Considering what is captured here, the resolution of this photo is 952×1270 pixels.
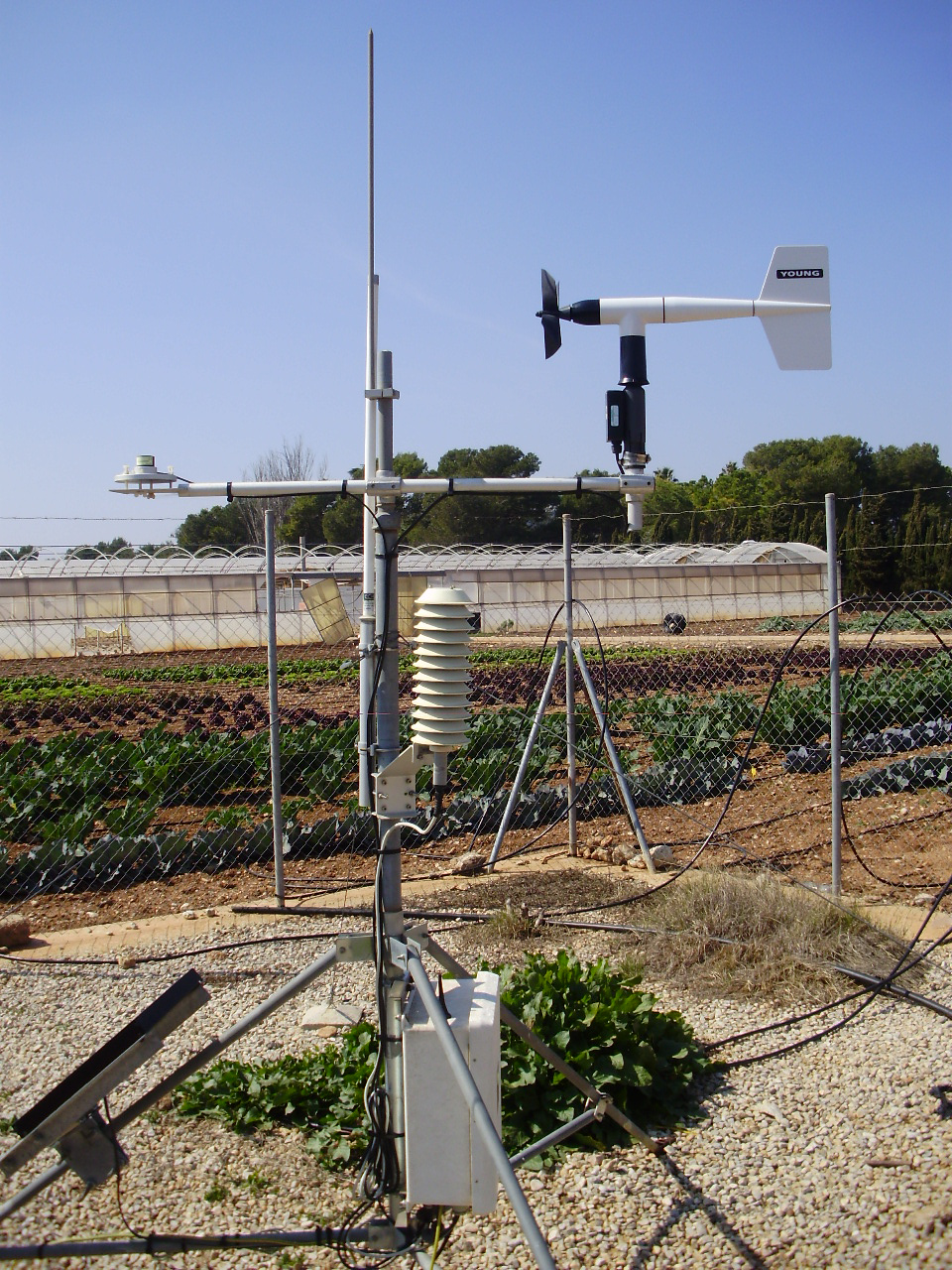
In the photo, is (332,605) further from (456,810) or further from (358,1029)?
(358,1029)

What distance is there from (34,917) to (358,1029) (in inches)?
139

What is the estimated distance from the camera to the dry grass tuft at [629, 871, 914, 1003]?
4737 millimetres

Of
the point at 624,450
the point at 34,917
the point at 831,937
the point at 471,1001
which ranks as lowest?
the point at 34,917

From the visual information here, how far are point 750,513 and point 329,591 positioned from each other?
107ft

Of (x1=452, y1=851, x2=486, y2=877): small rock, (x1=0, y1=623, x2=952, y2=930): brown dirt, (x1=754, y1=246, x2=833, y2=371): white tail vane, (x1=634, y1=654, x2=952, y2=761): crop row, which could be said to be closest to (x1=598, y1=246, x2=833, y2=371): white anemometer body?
(x1=754, y1=246, x2=833, y2=371): white tail vane

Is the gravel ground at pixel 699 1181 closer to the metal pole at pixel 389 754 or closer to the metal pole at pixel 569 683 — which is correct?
the metal pole at pixel 389 754

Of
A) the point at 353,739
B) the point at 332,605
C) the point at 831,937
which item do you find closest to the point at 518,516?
the point at 332,605

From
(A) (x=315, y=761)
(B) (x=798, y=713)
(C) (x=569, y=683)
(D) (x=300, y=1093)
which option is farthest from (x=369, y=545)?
(B) (x=798, y=713)

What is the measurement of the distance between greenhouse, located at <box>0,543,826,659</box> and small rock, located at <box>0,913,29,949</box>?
2009cm

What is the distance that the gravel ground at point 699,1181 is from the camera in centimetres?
297

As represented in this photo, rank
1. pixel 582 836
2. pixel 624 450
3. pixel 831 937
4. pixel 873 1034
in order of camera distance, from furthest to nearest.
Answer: pixel 582 836 → pixel 831 937 → pixel 873 1034 → pixel 624 450

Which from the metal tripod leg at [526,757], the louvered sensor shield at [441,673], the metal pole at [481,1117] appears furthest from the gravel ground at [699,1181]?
the metal tripod leg at [526,757]

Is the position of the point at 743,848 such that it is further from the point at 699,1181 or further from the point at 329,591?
the point at 329,591

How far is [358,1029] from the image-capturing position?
12.7 ft
